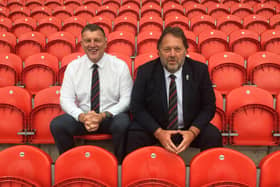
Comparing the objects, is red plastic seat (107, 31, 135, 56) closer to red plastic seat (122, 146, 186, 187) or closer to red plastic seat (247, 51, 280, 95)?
red plastic seat (247, 51, 280, 95)

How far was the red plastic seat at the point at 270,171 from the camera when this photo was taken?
2.35 ft

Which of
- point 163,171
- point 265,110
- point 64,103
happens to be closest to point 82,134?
point 64,103

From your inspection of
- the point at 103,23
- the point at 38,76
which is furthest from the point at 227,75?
the point at 103,23

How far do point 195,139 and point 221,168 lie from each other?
22 cm

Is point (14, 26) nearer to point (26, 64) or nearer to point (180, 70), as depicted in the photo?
point (26, 64)

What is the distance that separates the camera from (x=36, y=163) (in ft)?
2.46

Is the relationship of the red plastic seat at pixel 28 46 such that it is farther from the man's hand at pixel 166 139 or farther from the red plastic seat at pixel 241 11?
the red plastic seat at pixel 241 11

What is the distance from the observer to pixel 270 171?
72 cm

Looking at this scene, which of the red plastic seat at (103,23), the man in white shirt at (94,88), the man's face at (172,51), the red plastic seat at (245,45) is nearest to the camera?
the man's face at (172,51)

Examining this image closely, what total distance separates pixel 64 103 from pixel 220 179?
0.60 metres

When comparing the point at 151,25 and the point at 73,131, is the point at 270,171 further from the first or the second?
the point at 151,25

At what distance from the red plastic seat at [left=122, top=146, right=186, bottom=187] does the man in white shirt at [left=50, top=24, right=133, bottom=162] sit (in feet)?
0.85

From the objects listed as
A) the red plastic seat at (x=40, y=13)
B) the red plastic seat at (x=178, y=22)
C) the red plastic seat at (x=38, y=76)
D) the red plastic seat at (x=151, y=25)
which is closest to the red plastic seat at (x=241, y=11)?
the red plastic seat at (x=178, y=22)

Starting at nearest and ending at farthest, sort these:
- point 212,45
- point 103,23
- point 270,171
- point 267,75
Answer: point 270,171 < point 267,75 < point 212,45 < point 103,23
